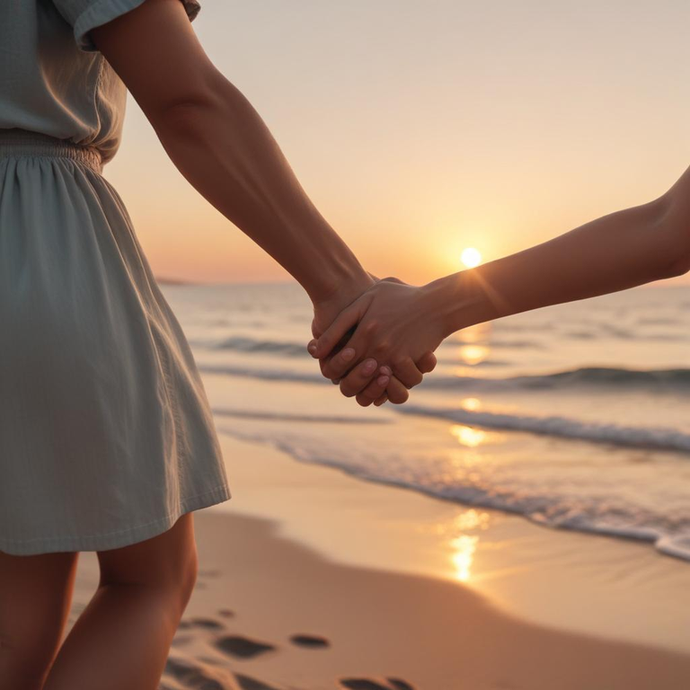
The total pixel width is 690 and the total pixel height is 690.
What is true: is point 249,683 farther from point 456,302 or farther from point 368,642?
point 456,302

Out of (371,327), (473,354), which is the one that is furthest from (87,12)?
(473,354)

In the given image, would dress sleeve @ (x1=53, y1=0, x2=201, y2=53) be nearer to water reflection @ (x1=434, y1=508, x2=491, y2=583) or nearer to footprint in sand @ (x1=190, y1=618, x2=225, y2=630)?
footprint in sand @ (x1=190, y1=618, x2=225, y2=630)

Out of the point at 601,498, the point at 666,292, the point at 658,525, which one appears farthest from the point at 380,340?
the point at 666,292

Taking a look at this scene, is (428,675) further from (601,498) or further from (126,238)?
(601,498)

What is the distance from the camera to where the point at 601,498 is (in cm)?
410

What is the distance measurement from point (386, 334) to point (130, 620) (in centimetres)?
101

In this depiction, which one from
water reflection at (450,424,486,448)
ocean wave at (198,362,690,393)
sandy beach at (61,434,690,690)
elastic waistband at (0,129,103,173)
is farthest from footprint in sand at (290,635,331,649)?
ocean wave at (198,362,690,393)

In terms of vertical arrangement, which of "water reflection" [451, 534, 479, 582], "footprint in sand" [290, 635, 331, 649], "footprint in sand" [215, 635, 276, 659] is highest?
"water reflection" [451, 534, 479, 582]

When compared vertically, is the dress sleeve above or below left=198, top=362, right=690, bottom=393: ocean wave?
above

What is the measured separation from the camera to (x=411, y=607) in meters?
2.86

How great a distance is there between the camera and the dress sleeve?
3.56 feet

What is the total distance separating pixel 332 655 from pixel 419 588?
1.98 feet

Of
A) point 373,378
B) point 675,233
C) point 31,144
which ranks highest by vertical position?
point 31,144

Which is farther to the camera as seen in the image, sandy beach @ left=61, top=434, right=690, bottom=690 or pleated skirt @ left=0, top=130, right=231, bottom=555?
sandy beach @ left=61, top=434, right=690, bottom=690
